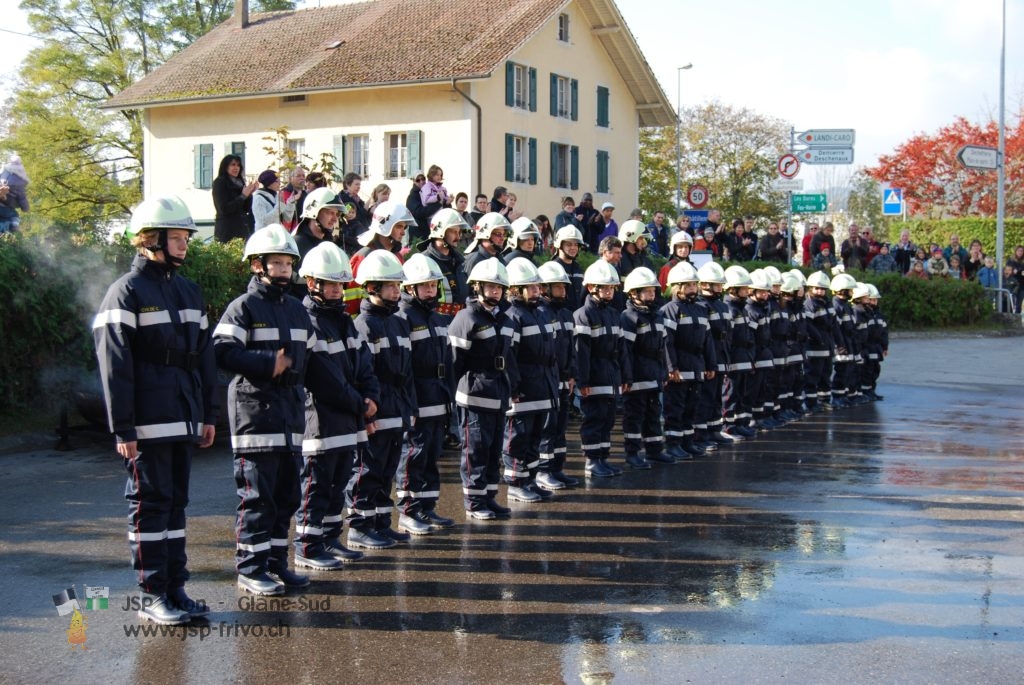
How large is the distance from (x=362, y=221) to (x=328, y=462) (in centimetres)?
758

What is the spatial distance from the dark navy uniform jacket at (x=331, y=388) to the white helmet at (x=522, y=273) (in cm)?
271

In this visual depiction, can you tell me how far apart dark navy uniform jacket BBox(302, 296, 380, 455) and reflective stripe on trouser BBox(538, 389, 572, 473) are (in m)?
3.12

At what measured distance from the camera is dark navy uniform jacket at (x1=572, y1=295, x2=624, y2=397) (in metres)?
11.6

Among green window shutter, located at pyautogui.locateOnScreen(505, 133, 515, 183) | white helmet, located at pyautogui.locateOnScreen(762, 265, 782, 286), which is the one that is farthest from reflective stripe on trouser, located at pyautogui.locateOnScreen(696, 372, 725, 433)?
green window shutter, located at pyautogui.locateOnScreen(505, 133, 515, 183)

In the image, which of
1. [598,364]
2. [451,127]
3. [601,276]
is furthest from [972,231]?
[598,364]

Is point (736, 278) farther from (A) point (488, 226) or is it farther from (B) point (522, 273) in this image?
(B) point (522, 273)

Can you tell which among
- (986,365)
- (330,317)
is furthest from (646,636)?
(986,365)

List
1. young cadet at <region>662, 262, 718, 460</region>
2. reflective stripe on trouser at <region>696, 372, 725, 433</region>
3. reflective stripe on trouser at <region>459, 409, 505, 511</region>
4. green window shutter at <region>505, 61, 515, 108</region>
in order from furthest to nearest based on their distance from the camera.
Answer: green window shutter at <region>505, 61, 515, 108</region>
reflective stripe on trouser at <region>696, 372, 725, 433</region>
young cadet at <region>662, 262, 718, 460</region>
reflective stripe on trouser at <region>459, 409, 505, 511</region>

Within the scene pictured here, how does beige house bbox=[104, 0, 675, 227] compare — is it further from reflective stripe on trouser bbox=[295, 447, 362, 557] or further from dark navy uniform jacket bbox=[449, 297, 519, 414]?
reflective stripe on trouser bbox=[295, 447, 362, 557]

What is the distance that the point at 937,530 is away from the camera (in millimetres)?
9406

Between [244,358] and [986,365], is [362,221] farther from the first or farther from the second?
[986,365]

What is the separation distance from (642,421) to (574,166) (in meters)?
30.6

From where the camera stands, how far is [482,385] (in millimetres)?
9664

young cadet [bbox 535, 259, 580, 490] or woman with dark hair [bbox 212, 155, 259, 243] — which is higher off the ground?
woman with dark hair [bbox 212, 155, 259, 243]
